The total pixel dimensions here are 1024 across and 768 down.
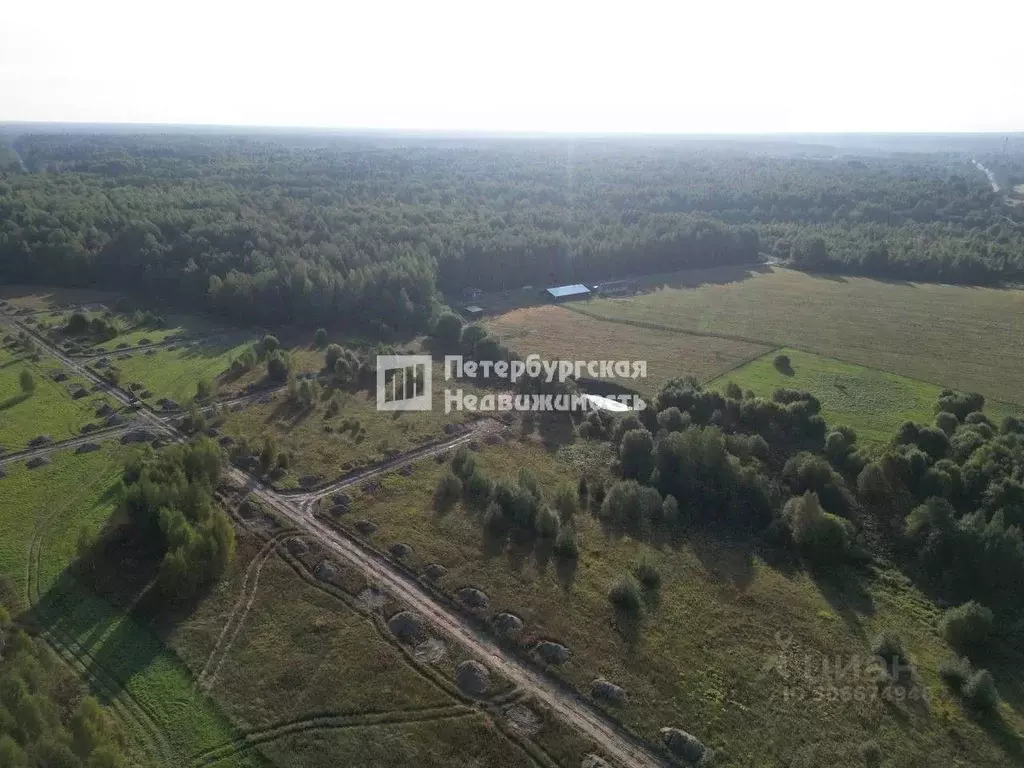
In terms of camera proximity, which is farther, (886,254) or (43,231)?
(886,254)

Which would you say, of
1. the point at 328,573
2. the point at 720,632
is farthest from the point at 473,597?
the point at 720,632

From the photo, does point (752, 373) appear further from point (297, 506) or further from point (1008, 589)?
point (297, 506)

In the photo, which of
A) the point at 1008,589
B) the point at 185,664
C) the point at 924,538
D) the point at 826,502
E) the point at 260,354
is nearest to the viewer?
the point at 185,664

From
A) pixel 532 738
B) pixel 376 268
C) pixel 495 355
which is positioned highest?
pixel 376 268

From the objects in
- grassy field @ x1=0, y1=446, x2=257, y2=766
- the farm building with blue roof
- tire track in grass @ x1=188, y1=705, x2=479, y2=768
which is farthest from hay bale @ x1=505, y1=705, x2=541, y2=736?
the farm building with blue roof

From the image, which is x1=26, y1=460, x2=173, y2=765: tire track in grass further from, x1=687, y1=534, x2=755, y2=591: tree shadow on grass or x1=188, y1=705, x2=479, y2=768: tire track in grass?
x1=687, y1=534, x2=755, y2=591: tree shadow on grass

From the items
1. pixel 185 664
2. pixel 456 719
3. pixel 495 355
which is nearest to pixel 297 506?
pixel 185 664
